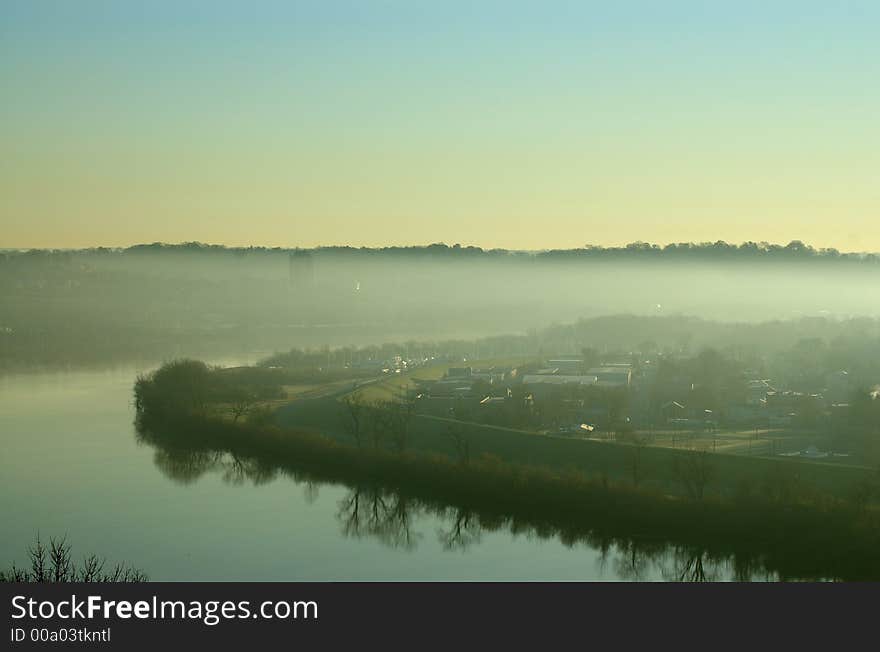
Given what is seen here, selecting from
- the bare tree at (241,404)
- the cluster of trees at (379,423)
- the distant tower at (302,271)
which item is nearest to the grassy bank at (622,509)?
the cluster of trees at (379,423)

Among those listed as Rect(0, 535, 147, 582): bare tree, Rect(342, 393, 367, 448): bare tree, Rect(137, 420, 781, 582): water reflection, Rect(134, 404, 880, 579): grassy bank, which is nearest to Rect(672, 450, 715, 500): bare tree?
Rect(134, 404, 880, 579): grassy bank

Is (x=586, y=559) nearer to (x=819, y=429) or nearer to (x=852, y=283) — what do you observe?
(x=819, y=429)

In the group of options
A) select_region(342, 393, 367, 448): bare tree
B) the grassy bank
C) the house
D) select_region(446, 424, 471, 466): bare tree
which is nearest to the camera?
the grassy bank

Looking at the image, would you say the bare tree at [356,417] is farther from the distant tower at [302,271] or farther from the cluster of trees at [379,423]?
the distant tower at [302,271]

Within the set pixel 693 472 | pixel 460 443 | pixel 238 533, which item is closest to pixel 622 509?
pixel 693 472

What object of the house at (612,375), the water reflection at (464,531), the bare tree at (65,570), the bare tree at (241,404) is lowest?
the water reflection at (464,531)

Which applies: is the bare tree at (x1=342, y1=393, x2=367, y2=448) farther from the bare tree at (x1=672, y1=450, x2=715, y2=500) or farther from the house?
the house

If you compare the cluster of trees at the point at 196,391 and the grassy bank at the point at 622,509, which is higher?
the cluster of trees at the point at 196,391
